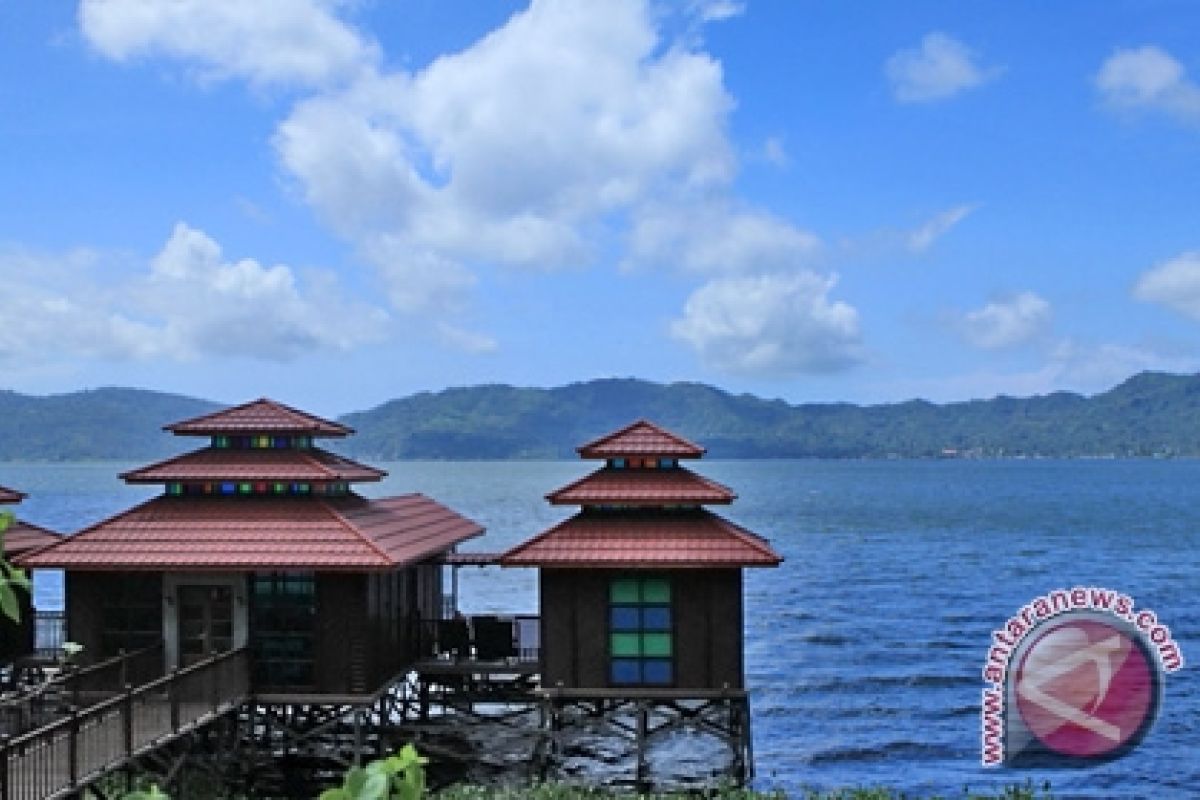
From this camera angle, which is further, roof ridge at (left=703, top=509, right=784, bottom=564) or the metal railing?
roof ridge at (left=703, top=509, right=784, bottom=564)

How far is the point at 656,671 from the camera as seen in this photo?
2530 centimetres

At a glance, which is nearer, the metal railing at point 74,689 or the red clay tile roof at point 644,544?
the metal railing at point 74,689

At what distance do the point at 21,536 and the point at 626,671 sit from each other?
44.7 ft

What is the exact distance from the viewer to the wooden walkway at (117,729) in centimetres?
1731

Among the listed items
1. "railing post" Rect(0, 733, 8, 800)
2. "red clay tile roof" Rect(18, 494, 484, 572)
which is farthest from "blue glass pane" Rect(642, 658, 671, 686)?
"railing post" Rect(0, 733, 8, 800)

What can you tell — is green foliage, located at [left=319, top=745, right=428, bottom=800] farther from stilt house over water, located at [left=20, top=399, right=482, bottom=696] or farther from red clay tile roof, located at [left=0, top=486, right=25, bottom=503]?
red clay tile roof, located at [left=0, top=486, right=25, bottom=503]

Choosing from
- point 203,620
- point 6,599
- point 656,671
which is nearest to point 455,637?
point 656,671

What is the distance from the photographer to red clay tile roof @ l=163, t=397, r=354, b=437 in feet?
86.7

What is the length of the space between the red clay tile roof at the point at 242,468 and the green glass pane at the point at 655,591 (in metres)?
6.35

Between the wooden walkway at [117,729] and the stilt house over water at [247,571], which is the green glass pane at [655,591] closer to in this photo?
the stilt house over water at [247,571]

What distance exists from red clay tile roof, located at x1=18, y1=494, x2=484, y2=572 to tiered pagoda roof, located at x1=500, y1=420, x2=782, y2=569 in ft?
9.36

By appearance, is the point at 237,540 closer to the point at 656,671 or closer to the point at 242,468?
the point at 242,468

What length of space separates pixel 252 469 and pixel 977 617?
136 feet

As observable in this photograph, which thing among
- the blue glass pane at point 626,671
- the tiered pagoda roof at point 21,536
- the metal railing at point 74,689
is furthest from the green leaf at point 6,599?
the tiered pagoda roof at point 21,536
